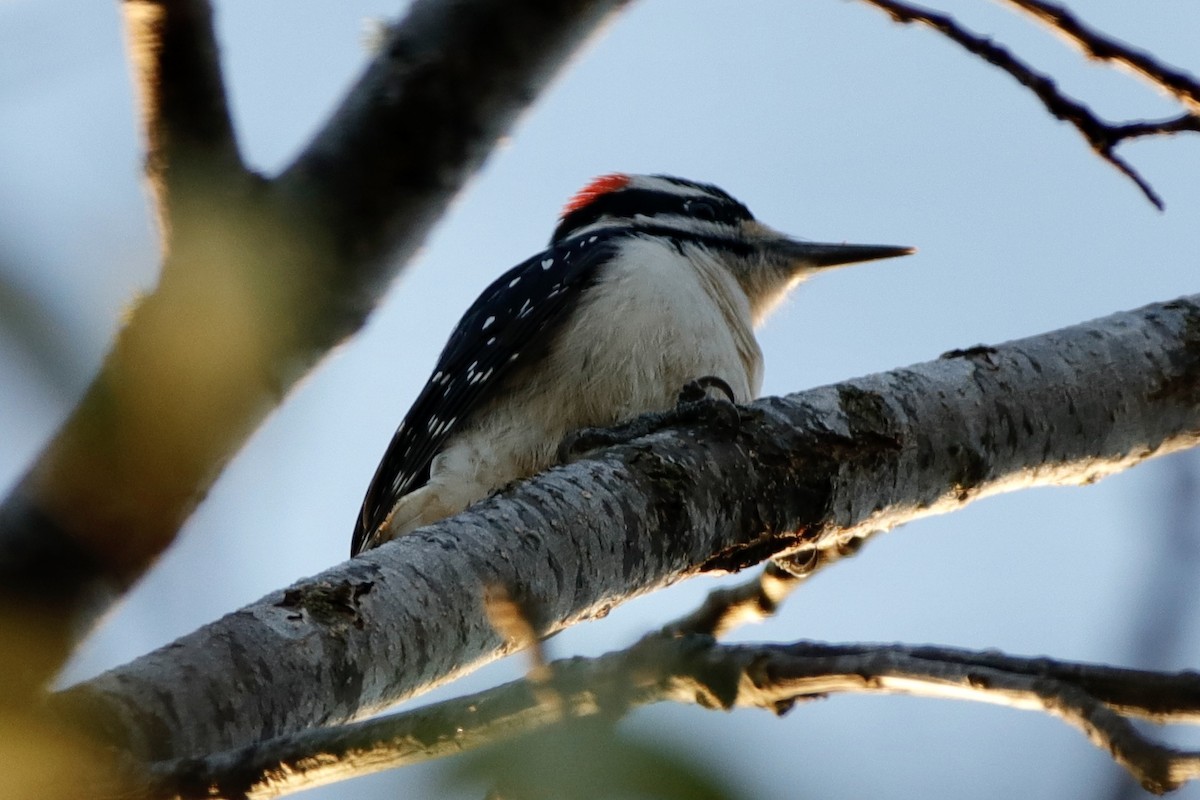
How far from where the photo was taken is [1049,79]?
2.16 meters

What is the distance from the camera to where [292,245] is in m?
1.48

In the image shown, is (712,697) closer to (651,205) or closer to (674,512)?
(674,512)

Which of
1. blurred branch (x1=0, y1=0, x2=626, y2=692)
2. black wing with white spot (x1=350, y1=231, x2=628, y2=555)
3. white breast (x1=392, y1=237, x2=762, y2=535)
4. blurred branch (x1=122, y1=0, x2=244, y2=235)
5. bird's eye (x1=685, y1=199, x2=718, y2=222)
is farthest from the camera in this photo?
bird's eye (x1=685, y1=199, x2=718, y2=222)

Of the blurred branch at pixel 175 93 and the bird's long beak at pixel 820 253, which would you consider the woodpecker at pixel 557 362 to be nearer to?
the bird's long beak at pixel 820 253

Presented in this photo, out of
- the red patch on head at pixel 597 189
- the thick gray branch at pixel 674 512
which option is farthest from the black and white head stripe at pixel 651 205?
the thick gray branch at pixel 674 512

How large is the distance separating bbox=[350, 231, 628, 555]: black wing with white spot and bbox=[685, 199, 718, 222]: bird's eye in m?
0.60

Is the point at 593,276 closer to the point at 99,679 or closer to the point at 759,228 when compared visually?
the point at 759,228

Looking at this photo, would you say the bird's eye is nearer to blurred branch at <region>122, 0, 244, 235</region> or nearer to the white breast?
the white breast

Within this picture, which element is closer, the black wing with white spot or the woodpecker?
the woodpecker

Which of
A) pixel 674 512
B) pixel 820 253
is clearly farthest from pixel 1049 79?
pixel 820 253

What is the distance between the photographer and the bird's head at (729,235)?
432cm

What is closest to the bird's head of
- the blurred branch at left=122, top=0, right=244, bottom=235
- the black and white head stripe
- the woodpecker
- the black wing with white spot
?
the black and white head stripe

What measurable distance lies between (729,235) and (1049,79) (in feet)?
7.49

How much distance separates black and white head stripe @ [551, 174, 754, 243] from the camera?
452cm
